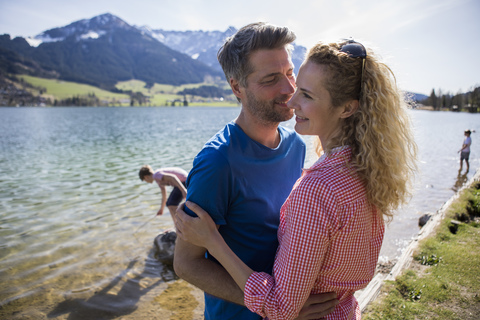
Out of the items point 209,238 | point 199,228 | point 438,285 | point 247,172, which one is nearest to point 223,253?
point 209,238

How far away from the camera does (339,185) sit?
1.88 metres

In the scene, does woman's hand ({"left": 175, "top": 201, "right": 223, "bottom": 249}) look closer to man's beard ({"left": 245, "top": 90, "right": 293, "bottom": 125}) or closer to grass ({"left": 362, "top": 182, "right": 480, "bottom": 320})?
man's beard ({"left": 245, "top": 90, "right": 293, "bottom": 125})

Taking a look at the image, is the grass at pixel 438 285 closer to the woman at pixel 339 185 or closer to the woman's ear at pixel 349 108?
the woman at pixel 339 185

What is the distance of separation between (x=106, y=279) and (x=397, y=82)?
861cm

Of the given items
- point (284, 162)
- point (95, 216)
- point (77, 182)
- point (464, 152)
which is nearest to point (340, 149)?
point (284, 162)

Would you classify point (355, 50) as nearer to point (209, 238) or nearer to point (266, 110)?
point (266, 110)

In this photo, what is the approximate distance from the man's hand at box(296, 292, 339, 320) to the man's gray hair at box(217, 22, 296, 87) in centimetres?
191

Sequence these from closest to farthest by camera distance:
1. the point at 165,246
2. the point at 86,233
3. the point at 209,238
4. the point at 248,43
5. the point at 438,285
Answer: the point at 209,238
the point at 248,43
the point at 438,285
the point at 165,246
the point at 86,233

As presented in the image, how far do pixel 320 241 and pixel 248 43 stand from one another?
6.16ft

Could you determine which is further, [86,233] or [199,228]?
[86,233]

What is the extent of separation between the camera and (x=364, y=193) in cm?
201

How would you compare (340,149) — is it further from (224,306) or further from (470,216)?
(470,216)

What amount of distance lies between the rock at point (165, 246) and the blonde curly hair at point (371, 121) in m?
8.27

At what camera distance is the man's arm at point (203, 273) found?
7.75 feet
